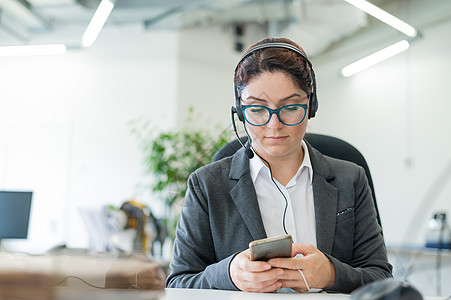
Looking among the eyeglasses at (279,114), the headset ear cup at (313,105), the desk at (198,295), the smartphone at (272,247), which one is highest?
the headset ear cup at (313,105)

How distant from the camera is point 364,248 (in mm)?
1167

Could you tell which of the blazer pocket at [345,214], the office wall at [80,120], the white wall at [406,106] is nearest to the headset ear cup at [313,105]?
the blazer pocket at [345,214]

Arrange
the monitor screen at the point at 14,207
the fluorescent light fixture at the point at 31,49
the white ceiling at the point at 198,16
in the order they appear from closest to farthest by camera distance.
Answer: the monitor screen at the point at 14,207
the white ceiling at the point at 198,16
the fluorescent light fixture at the point at 31,49

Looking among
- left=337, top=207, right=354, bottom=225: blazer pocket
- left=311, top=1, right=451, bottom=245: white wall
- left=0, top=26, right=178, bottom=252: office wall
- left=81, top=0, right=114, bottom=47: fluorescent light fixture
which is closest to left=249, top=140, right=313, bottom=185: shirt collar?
left=337, top=207, right=354, bottom=225: blazer pocket

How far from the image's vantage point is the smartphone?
845mm

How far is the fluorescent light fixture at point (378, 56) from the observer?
410 centimetres

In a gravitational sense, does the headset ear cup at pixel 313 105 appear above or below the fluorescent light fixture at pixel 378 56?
below

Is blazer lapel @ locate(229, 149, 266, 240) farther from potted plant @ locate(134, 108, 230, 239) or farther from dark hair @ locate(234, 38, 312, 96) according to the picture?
potted plant @ locate(134, 108, 230, 239)

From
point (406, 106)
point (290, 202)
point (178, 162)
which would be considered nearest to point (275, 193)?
point (290, 202)

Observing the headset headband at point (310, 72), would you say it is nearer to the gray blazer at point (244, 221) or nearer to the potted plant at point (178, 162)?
the gray blazer at point (244, 221)

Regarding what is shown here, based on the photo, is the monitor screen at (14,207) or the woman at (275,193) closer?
the woman at (275,193)

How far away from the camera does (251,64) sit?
1.13m

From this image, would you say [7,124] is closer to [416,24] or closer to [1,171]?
[1,171]

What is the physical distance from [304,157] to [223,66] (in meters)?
4.54
